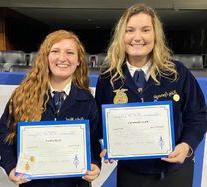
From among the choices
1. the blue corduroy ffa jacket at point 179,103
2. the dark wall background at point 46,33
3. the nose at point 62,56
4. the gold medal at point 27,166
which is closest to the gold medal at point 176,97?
the blue corduroy ffa jacket at point 179,103

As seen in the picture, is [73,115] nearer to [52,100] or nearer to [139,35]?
[52,100]

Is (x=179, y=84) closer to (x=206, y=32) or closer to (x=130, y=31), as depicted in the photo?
(x=130, y=31)

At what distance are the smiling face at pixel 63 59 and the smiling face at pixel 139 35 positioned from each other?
0.25 meters

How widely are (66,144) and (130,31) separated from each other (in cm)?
59

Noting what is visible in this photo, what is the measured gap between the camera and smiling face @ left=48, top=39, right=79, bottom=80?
1605 millimetres

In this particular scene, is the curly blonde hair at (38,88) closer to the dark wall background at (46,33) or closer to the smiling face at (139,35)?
the smiling face at (139,35)

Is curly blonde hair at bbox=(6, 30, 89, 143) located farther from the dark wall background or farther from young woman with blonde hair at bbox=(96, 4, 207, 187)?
the dark wall background

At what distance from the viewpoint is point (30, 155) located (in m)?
1.54

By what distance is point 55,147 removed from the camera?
1.56m

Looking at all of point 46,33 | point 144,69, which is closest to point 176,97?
point 144,69

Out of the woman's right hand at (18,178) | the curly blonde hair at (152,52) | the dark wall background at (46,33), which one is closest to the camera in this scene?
the woman's right hand at (18,178)

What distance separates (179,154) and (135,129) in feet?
0.72

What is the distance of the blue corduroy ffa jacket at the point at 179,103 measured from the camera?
62.1 inches

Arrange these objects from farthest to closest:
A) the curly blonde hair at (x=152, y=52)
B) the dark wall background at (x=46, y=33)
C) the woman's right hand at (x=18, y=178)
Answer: the dark wall background at (x=46, y=33)
the curly blonde hair at (x=152, y=52)
the woman's right hand at (x=18, y=178)
